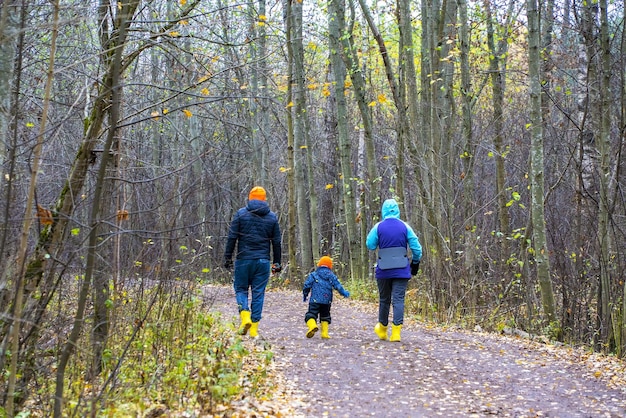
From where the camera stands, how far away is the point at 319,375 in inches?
278

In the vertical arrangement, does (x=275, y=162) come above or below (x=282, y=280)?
above

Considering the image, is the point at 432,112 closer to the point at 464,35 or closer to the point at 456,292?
the point at 464,35

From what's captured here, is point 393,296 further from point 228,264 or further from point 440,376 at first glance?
point 228,264

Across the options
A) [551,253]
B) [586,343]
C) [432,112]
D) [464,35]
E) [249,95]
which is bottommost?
[586,343]

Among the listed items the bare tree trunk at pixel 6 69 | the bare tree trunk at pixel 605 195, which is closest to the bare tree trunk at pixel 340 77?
the bare tree trunk at pixel 605 195

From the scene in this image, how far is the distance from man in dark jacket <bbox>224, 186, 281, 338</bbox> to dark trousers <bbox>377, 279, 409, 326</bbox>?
4.89ft

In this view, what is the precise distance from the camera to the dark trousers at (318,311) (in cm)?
902

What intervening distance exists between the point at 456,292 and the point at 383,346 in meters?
3.86

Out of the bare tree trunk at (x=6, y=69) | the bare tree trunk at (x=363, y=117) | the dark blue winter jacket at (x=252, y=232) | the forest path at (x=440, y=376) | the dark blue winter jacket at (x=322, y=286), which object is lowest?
the forest path at (x=440, y=376)

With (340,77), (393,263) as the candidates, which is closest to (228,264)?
(393,263)

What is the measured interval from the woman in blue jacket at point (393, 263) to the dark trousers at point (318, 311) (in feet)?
2.45

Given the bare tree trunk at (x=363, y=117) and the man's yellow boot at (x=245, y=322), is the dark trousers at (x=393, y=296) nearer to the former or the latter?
the man's yellow boot at (x=245, y=322)

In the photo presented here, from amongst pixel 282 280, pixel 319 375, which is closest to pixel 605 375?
pixel 319 375

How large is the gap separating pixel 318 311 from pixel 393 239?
1.48 meters
